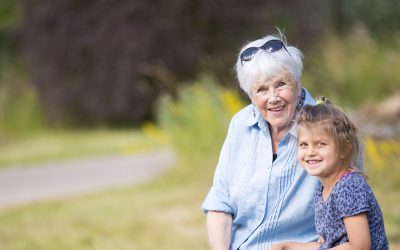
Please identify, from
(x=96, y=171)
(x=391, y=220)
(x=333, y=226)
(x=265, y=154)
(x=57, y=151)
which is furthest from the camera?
(x=57, y=151)

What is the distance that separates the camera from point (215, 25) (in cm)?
1445

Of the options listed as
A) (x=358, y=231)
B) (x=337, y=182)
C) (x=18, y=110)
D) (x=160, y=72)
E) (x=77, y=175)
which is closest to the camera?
(x=358, y=231)

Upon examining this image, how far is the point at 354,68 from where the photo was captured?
1362 cm

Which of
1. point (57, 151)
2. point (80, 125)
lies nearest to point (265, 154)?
point (57, 151)

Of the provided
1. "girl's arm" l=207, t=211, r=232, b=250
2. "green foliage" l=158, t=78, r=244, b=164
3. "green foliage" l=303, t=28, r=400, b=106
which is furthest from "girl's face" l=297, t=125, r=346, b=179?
"green foliage" l=303, t=28, r=400, b=106

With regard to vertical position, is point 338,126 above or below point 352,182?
above

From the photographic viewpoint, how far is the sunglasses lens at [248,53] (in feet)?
12.0

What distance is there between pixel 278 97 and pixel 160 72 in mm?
9943

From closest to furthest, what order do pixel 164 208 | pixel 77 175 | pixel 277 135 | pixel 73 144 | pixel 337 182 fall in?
pixel 337 182
pixel 277 135
pixel 164 208
pixel 77 175
pixel 73 144

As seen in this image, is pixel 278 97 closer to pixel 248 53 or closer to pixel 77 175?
pixel 248 53

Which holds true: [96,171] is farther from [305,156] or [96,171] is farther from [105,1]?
[305,156]

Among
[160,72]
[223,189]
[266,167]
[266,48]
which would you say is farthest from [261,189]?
[160,72]

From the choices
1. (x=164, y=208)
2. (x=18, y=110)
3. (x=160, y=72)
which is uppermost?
(x=18, y=110)

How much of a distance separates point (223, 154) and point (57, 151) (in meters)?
9.15
